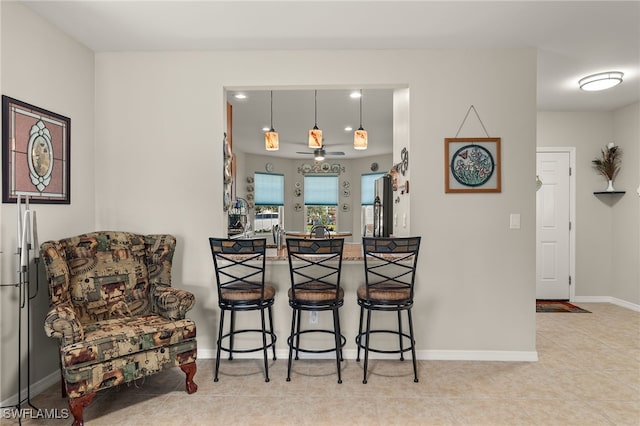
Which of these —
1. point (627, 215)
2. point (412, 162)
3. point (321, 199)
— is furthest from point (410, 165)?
point (321, 199)

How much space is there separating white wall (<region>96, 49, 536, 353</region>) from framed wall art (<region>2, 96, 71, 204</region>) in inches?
16.0

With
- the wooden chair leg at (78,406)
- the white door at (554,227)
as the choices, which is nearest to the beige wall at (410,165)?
the wooden chair leg at (78,406)

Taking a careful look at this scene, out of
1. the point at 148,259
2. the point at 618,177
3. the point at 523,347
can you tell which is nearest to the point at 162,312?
the point at 148,259

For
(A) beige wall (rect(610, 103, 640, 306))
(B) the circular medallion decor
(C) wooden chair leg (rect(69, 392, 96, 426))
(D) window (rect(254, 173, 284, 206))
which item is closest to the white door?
(A) beige wall (rect(610, 103, 640, 306))

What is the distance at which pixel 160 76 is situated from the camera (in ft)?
11.0

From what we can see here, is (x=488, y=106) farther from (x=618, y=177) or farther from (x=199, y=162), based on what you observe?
(x=618, y=177)

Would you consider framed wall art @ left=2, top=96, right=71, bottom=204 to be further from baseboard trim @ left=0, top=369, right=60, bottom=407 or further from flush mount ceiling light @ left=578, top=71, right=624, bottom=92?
flush mount ceiling light @ left=578, top=71, right=624, bottom=92

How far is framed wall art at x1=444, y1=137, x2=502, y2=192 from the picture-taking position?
10.8ft

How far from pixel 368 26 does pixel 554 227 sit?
413 centimetres

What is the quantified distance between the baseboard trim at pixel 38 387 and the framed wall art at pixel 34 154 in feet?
4.15

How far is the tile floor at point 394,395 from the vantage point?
239cm

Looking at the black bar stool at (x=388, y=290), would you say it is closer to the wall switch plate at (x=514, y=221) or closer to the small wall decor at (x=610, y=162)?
the wall switch plate at (x=514, y=221)

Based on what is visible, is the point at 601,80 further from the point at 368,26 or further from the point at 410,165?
the point at 368,26

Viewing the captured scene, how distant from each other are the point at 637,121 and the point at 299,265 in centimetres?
468
